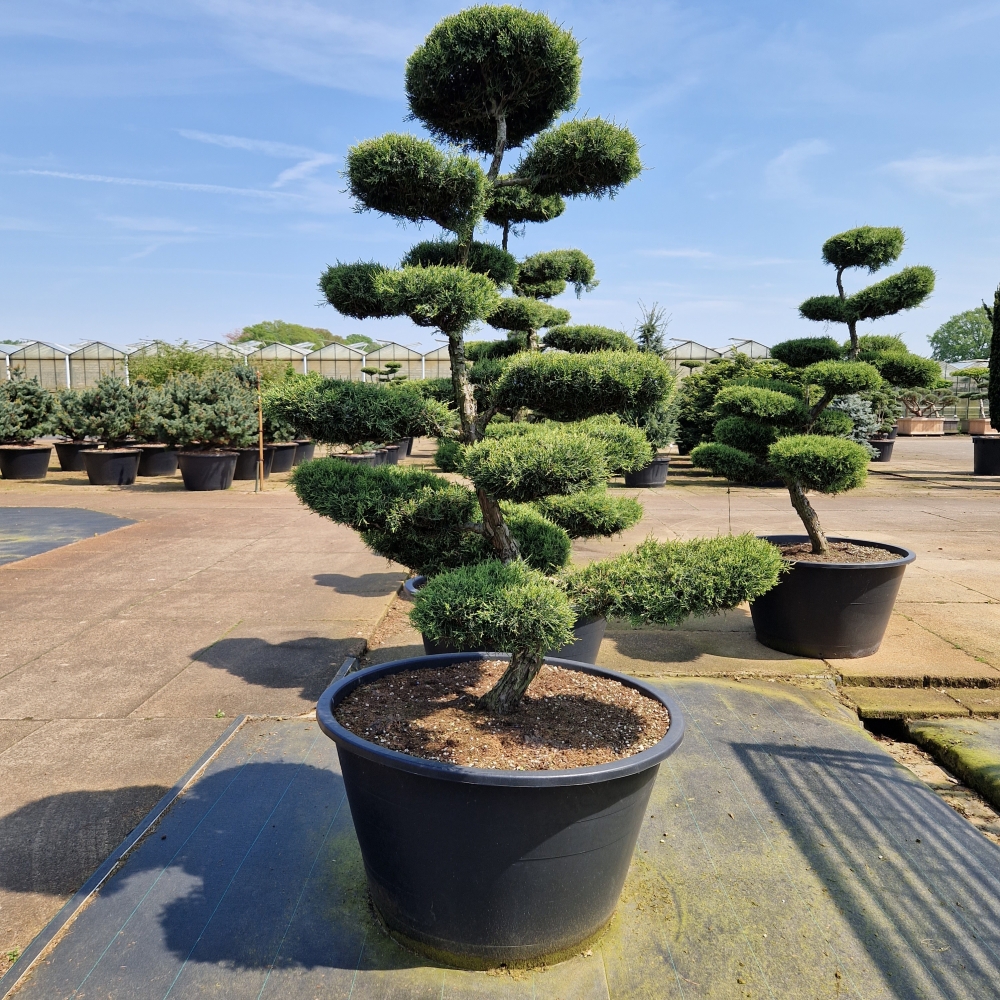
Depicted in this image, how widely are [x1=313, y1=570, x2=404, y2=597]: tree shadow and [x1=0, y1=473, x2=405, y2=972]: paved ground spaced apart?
0.08 feet

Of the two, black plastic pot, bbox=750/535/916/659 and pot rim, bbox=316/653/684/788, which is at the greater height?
pot rim, bbox=316/653/684/788

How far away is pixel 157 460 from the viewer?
13961 millimetres

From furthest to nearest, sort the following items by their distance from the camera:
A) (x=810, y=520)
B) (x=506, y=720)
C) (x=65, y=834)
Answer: (x=810, y=520) < (x=65, y=834) < (x=506, y=720)

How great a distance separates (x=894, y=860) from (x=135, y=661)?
385 centimetres

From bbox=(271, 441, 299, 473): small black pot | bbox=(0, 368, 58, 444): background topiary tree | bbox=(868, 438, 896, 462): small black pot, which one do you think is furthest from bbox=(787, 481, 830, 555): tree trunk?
bbox=(868, 438, 896, 462): small black pot

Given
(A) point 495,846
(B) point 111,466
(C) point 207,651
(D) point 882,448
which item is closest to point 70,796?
(C) point 207,651

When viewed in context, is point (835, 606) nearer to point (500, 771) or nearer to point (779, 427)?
point (779, 427)

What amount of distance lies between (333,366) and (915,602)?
91.6ft

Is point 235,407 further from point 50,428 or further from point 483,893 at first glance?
point 483,893

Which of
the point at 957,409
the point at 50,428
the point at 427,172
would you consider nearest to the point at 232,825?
the point at 427,172

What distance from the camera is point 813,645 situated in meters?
4.34

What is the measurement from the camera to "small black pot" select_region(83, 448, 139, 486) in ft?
41.0

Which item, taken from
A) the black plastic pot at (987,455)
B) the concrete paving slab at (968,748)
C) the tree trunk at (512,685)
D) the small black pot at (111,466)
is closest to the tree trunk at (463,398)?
the tree trunk at (512,685)

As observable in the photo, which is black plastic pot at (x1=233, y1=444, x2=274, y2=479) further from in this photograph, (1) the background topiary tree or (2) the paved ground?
(2) the paved ground
